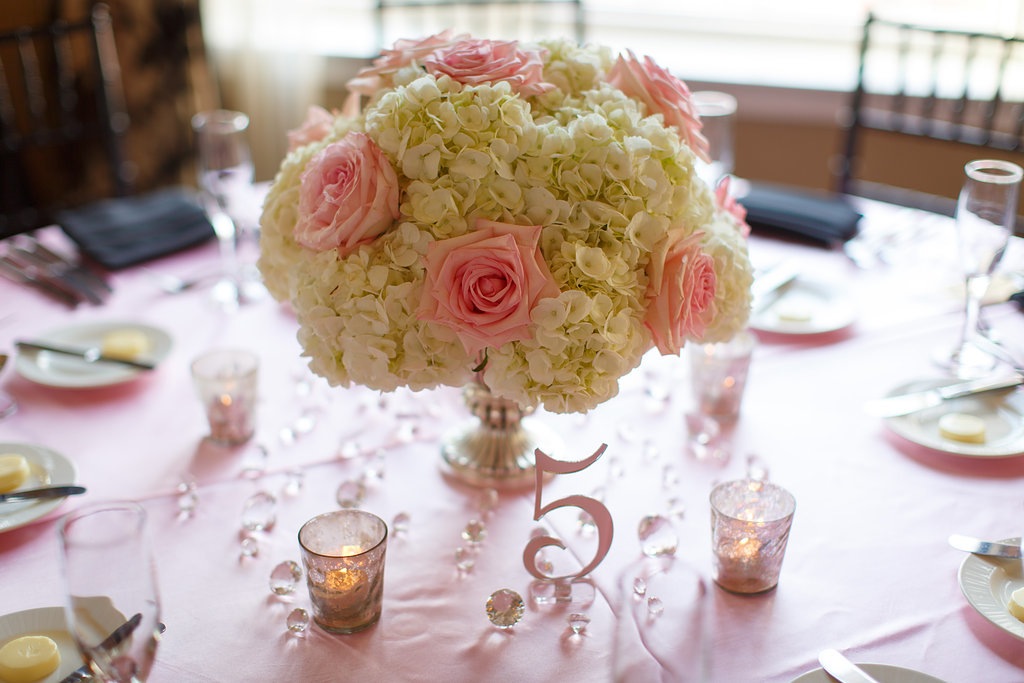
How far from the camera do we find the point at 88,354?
1476mm

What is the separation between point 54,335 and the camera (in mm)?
1546

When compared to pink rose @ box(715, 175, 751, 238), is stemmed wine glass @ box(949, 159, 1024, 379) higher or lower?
lower

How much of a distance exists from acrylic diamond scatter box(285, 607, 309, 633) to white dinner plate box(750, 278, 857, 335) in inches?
35.5

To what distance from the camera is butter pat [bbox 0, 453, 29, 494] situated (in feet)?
3.84

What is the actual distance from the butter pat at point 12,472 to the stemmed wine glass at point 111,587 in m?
0.43

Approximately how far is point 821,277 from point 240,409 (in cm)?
105

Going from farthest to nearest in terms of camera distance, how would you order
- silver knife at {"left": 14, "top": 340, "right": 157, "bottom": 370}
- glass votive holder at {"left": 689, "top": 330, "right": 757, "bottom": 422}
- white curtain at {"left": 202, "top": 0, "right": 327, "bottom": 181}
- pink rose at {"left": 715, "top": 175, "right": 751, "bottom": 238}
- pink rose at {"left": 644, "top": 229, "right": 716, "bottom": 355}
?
Result: white curtain at {"left": 202, "top": 0, "right": 327, "bottom": 181}, silver knife at {"left": 14, "top": 340, "right": 157, "bottom": 370}, glass votive holder at {"left": 689, "top": 330, "right": 757, "bottom": 422}, pink rose at {"left": 715, "top": 175, "right": 751, "bottom": 238}, pink rose at {"left": 644, "top": 229, "right": 716, "bottom": 355}

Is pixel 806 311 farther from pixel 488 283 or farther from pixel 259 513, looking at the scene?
pixel 259 513

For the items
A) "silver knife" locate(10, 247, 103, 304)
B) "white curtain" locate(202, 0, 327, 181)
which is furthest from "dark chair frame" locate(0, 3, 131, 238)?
"silver knife" locate(10, 247, 103, 304)

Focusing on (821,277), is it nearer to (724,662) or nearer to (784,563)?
(784,563)

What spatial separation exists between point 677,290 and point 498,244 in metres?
0.19

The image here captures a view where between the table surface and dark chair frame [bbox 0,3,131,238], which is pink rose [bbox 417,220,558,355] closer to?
the table surface

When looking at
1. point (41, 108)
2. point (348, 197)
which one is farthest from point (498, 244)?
point (41, 108)

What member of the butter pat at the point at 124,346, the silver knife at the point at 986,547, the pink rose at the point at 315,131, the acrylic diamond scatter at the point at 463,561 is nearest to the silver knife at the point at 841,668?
the silver knife at the point at 986,547
